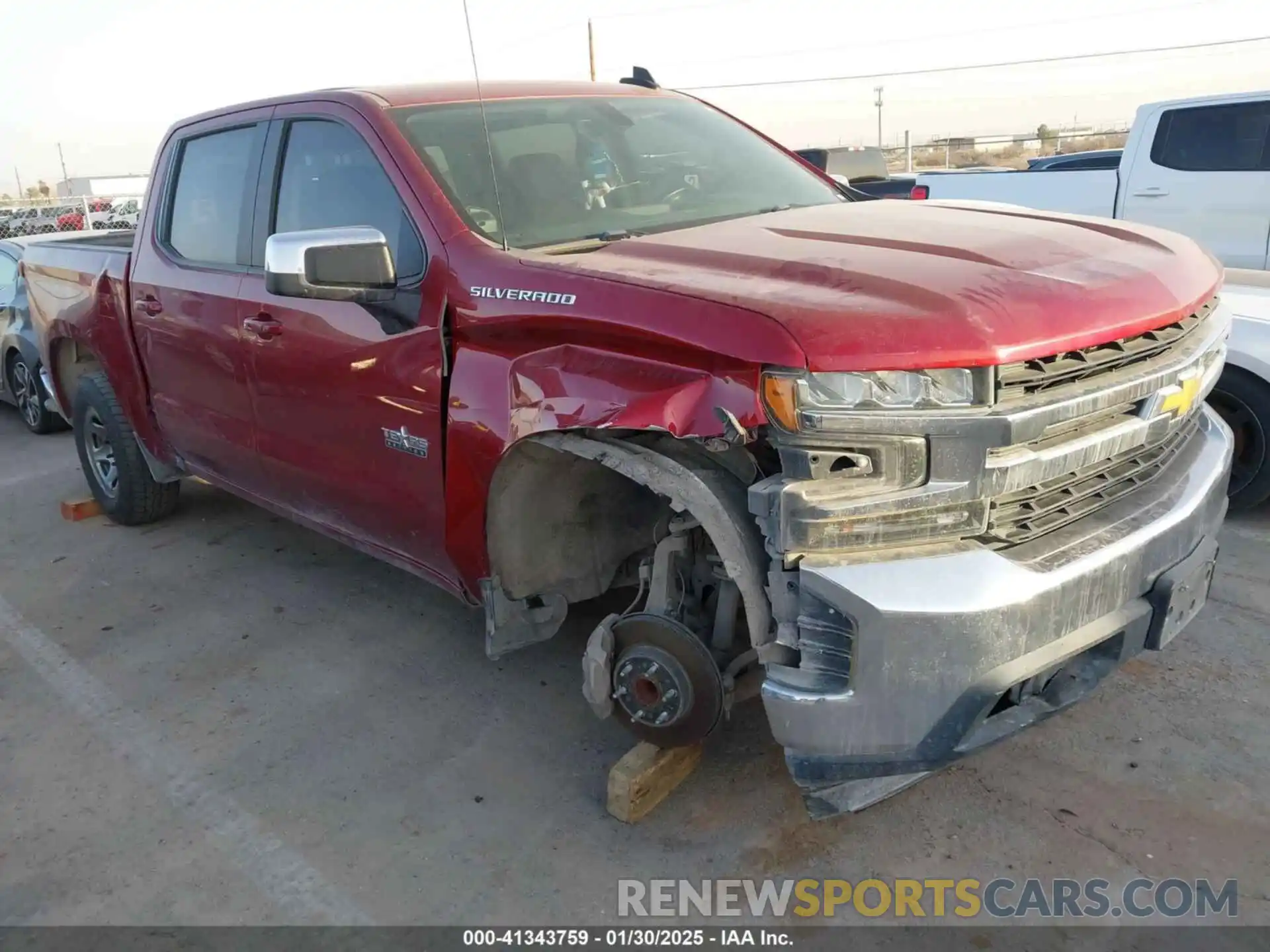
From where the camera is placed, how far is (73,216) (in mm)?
20906

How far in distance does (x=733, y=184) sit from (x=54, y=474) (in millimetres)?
5284

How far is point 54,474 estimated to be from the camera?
6.76m

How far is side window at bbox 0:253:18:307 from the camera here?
786cm

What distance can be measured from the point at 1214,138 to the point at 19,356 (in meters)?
8.93

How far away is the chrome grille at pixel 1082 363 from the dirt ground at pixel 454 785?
46.9 inches

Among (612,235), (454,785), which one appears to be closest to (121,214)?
(612,235)

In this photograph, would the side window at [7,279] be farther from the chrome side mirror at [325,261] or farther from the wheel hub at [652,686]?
the wheel hub at [652,686]

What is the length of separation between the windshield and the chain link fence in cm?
1666

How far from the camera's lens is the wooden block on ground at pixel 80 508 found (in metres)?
5.66

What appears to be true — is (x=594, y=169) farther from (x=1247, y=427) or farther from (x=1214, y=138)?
(x=1214, y=138)

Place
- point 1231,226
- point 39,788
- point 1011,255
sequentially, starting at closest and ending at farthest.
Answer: point 1011,255 < point 39,788 < point 1231,226

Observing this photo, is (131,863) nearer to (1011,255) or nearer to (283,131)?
(283,131)

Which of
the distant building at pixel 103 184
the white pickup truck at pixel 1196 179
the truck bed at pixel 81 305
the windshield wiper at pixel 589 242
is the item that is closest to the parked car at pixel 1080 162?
the white pickup truck at pixel 1196 179

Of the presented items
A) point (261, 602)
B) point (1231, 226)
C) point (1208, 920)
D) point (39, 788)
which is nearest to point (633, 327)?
point (1208, 920)
